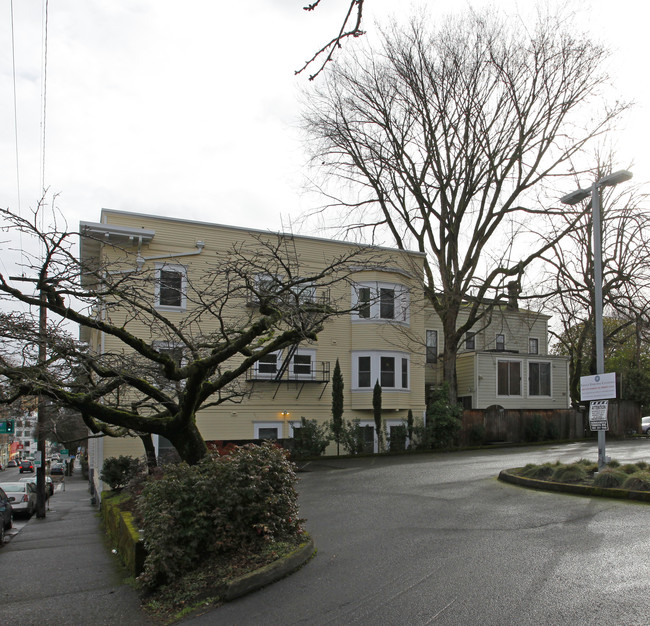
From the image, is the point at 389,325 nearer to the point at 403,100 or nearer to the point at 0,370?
the point at 403,100

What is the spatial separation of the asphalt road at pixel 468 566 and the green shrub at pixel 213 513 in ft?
2.52

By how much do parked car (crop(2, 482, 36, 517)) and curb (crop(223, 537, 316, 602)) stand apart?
2191cm

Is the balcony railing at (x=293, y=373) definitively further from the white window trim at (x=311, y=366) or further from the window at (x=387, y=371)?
the window at (x=387, y=371)

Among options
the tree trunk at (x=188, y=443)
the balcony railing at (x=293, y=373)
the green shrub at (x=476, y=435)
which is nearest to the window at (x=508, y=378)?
the green shrub at (x=476, y=435)

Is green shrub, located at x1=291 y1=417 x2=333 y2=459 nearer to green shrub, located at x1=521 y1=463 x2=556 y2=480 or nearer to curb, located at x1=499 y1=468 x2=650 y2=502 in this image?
curb, located at x1=499 y1=468 x2=650 y2=502

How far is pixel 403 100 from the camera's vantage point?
92.6 feet

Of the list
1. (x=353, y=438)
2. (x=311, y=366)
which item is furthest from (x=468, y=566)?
(x=311, y=366)

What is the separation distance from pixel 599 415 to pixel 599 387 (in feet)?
2.10

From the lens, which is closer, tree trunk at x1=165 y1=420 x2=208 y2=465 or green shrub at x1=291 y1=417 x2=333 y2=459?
tree trunk at x1=165 y1=420 x2=208 y2=465

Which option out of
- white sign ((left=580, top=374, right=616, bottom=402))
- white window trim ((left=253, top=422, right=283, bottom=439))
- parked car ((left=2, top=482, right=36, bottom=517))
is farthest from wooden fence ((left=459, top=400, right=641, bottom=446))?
parked car ((left=2, top=482, right=36, bottom=517))

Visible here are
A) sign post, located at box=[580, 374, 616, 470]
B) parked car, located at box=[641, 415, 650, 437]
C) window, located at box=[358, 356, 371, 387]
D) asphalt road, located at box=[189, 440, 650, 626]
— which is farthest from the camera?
parked car, located at box=[641, 415, 650, 437]

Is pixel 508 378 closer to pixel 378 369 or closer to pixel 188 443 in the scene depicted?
pixel 378 369

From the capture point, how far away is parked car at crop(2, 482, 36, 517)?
2545 cm

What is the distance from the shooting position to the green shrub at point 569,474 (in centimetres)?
1230
